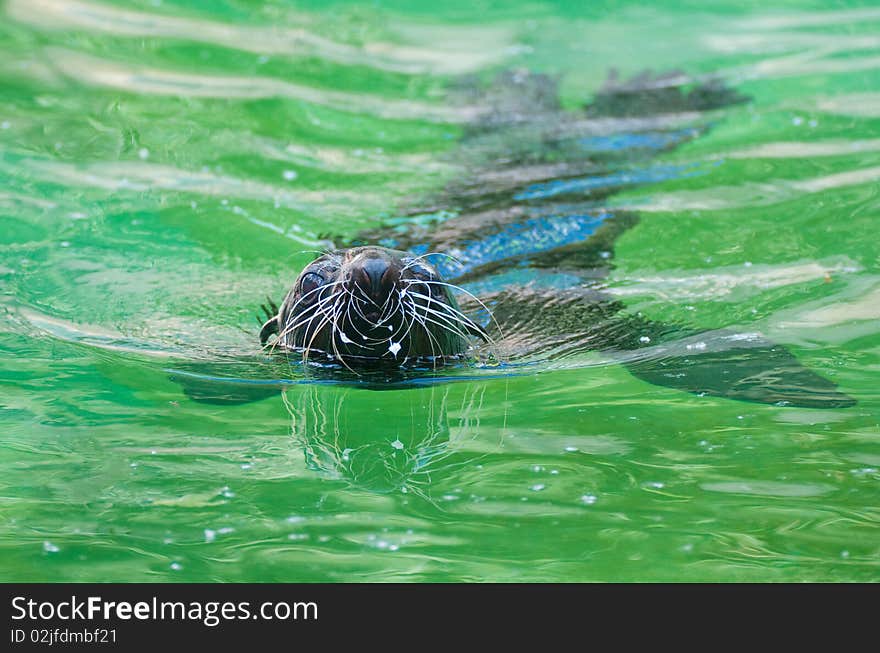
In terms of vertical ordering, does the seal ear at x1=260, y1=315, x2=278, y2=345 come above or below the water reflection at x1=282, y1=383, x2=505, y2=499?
above

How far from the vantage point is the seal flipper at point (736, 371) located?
470 cm

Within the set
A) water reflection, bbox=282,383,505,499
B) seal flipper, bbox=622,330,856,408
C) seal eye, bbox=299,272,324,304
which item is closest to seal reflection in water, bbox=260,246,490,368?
seal eye, bbox=299,272,324,304

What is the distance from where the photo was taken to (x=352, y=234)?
765cm

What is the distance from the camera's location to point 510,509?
3.76 meters

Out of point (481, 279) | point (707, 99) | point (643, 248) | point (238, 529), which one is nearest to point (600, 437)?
point (238, 529)

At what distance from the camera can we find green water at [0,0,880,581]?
11.8 feet

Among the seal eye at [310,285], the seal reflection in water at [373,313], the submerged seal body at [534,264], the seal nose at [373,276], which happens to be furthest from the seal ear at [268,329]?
the seal nose at [373,276]

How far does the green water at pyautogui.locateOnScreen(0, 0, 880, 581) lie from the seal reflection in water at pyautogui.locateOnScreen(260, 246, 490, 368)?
26 centimetres

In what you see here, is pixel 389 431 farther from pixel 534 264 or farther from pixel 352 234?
pixel 352 234

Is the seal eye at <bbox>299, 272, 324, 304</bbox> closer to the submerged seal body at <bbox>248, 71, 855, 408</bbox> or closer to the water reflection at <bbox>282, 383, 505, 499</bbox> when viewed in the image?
the submerged seal body at <bbox>248, 71, 855, 408</bbox>

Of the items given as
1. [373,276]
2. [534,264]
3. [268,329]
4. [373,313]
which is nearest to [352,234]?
[534,264]

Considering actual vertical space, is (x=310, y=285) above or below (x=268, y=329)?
above

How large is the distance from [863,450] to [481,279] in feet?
10.2

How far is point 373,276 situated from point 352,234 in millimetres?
3044
